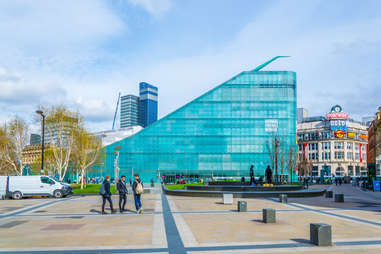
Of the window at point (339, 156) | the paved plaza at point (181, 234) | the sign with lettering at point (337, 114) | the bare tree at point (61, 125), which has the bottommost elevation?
the paved plaza at point (181, 234)

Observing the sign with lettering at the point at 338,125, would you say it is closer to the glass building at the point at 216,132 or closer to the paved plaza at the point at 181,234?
the glass building at the point at 216,132

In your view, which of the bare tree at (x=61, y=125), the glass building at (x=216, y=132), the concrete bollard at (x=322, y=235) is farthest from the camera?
the glass building at (x=216, y=132)

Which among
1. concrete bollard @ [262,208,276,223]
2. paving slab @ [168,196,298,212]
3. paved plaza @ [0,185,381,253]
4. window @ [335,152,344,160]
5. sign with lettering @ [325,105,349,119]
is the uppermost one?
sign with lettering @ [325,105,349,119]

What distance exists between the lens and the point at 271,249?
952cm

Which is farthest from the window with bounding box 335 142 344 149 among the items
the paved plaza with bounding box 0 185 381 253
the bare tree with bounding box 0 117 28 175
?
the paved plaza with bounding box 0 185 381 253

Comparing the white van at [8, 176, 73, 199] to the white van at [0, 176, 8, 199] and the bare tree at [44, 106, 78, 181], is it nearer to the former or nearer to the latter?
the white van at [0, 176, 8, 199]

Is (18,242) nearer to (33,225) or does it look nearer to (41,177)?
(33,225)

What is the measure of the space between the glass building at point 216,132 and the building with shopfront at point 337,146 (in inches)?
1730

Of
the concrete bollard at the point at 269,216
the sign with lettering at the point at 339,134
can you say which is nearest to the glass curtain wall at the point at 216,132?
the sign with lettering at the point at 339,134

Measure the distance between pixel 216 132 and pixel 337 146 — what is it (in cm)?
6295

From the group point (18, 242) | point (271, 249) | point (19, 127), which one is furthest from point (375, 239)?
point (19, 127)

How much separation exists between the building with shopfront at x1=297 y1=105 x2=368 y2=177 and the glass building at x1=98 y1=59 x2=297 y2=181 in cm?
4395

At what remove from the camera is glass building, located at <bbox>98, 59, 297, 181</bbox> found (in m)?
85.6

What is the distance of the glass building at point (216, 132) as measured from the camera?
85.6 metres
